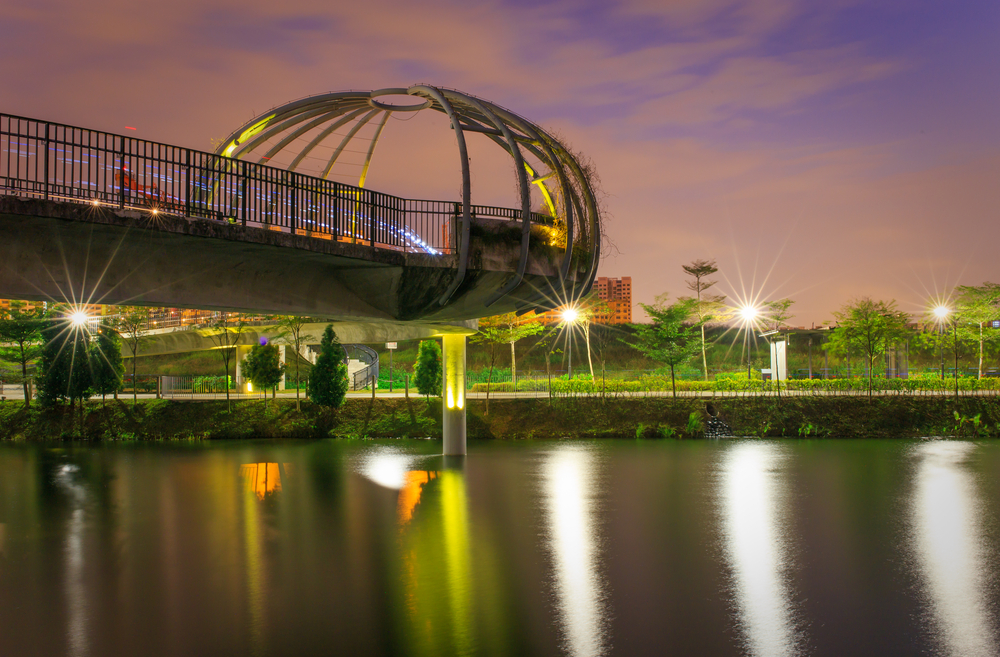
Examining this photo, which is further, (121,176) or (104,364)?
(104,364)

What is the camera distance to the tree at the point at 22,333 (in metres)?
38.2

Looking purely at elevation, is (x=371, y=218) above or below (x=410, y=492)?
above

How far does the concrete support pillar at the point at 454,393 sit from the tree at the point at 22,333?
81.7 ft

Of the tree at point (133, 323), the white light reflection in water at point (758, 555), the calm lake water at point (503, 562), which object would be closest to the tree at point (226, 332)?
the tree at point (133, 323)

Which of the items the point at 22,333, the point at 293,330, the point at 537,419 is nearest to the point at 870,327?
the point at 537,419

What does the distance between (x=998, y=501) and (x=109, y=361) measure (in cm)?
3828

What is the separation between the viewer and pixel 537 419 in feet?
122

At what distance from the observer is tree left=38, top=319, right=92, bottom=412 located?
36094 millimetres

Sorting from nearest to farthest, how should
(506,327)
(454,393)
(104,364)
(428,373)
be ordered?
(454,393)
(104,364)
(428,373)
(506,327)

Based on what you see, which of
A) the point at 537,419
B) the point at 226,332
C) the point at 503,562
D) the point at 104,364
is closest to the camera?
the point at 503,562

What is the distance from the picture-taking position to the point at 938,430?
3581cm

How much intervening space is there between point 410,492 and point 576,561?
804cm

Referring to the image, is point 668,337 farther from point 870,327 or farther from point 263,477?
point 263,477

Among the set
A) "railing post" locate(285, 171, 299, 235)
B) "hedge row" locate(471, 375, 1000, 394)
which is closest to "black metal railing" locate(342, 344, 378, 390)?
"hedge row" locate(471, 375, 1000, 394)
